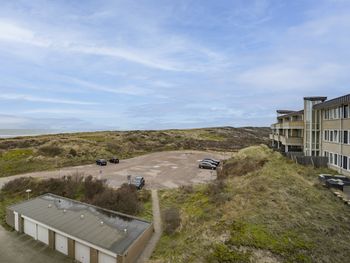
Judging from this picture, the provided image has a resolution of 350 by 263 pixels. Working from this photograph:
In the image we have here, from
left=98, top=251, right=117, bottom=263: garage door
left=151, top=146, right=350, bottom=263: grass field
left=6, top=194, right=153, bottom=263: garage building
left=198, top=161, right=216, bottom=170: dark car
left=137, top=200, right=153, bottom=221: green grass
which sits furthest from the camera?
left=198, top=161, right=216, bottom=170: dark car

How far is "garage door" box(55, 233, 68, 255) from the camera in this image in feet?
57.8

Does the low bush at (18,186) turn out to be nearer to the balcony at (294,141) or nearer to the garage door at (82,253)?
the garage door at (82,253)

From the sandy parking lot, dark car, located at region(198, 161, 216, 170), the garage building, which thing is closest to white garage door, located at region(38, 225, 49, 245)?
the garage building

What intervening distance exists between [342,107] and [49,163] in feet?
149

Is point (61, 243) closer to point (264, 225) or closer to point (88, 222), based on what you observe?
point (88, 222)

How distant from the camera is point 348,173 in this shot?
24.7 meters

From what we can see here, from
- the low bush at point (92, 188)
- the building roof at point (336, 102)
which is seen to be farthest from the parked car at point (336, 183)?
the low bush at point (92, 188)

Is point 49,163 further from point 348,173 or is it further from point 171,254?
point 348,173

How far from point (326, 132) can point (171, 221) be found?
23341 millimetres

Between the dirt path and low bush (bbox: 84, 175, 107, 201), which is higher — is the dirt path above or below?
below

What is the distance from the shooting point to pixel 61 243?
707 inches

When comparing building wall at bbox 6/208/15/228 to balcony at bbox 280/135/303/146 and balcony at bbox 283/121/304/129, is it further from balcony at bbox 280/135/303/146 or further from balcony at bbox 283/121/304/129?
balcony at bbox 280/135/303/146

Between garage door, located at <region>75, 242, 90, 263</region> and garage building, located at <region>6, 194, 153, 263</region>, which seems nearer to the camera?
garage building, located at <region>6, 194, 153, 263</region>

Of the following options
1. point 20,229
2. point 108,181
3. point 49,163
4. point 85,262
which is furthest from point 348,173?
point 49,163
